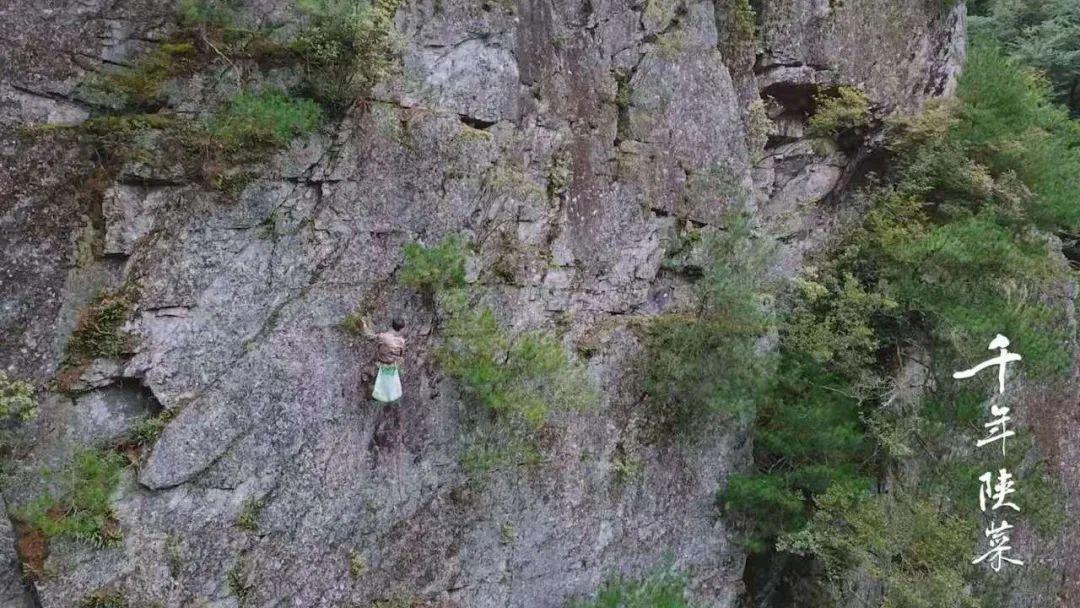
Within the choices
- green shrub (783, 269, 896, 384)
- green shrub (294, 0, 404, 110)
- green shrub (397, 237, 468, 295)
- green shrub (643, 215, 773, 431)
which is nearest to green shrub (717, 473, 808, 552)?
green shrub (643, 215, 773, 431)

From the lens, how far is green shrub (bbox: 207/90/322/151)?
6.50 metres

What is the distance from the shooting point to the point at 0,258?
5.71 m

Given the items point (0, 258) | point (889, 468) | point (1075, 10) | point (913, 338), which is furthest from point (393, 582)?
point (1075, 10)

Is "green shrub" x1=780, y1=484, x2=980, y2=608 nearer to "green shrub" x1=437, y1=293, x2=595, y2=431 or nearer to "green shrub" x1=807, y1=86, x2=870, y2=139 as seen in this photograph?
"green shrub" x1=437, y1=293, x2=595, y2=431

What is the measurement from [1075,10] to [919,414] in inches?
425

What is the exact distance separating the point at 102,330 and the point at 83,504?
4.44 feet

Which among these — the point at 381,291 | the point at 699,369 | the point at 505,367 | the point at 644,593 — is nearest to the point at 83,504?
the point at 381,291

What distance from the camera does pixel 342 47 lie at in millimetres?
6750

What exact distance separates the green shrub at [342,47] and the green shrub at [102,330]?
2480 millimetres

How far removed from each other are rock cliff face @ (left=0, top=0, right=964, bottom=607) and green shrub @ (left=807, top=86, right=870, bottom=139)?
4.33ft

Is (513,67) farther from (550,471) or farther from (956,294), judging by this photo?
(956,294)

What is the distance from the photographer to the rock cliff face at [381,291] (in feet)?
19.7

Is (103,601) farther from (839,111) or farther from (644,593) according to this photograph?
(839,111)

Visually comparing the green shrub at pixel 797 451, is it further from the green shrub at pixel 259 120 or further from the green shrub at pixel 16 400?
the green shrub at pixel 16 400
